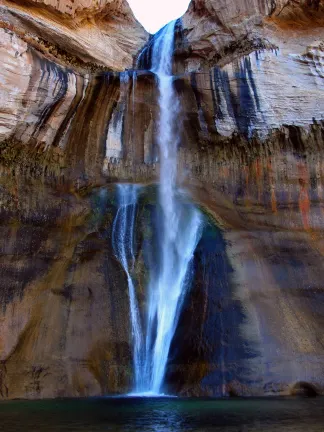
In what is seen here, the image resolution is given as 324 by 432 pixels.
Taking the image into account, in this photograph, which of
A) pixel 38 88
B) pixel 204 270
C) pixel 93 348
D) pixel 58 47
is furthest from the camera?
pixel 58 47

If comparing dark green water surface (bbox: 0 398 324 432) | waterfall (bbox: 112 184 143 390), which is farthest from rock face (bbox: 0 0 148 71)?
dark green water surface (bbox: 0 398 324 432)

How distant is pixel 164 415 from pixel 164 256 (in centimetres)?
690

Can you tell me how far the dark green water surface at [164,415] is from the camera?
7.17m

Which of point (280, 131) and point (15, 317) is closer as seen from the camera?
point (15, 317)

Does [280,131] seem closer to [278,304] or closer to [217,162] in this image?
[217,162]

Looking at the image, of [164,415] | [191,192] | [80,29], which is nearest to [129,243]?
[191,192]

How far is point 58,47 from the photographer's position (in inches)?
707

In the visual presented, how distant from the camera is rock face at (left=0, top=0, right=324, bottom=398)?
12.5 meters

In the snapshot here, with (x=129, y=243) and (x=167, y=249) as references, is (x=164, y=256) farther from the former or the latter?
(x=129, y=243)

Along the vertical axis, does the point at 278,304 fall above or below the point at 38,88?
below

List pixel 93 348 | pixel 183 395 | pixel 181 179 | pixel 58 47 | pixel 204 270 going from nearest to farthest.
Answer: pixel 183 395
pixel 93 348
pixel 204 270
pixel 181 179
pixel 58 47

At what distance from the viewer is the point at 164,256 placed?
49.1 feet

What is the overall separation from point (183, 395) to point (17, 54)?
1069 cm

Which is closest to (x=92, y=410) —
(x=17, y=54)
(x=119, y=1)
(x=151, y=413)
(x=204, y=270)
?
(x=151, y=413)
